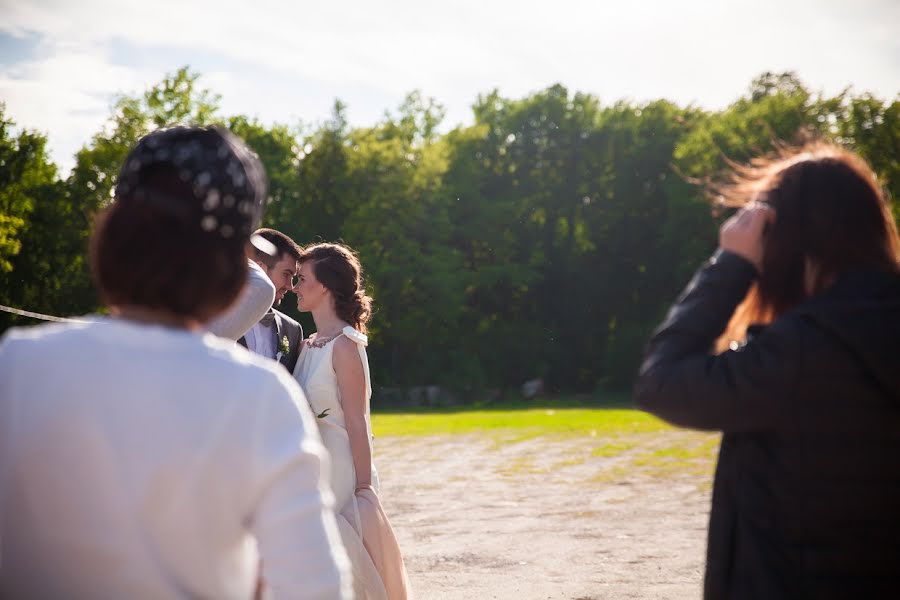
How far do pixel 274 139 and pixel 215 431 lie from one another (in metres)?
50.9

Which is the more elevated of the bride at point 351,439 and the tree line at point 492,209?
the tree line at point 492,209

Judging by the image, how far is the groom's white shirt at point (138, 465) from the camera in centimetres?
157

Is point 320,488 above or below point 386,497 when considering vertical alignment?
above

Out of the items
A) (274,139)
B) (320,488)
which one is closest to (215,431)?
(320,488)

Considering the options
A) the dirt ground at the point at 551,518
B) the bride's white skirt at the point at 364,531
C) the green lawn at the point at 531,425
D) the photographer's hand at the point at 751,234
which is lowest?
the green lawn at the point at 531,425

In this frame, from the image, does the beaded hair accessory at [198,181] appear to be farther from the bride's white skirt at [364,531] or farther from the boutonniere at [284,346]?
the boutonniere at [284,346]

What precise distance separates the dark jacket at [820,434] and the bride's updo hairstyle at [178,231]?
4.32 feet

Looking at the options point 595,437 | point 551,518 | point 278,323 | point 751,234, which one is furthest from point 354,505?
point 595,437

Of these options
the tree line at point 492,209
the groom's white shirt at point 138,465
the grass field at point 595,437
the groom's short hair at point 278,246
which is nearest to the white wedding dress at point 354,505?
the groom's short hair at point 278,246

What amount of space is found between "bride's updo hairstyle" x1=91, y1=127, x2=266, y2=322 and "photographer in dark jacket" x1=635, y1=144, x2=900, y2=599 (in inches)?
51.5

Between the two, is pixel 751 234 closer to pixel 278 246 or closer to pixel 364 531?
pixel 364 531

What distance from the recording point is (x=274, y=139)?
168ft

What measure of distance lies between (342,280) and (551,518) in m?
5.65

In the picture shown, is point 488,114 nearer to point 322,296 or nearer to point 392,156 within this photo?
point 392,156
